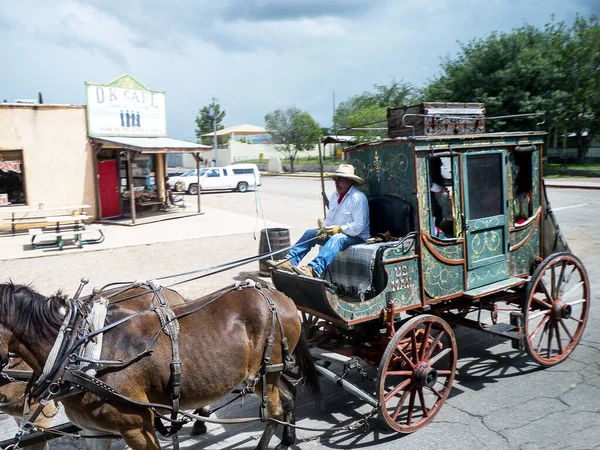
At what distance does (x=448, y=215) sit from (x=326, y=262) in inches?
60.1

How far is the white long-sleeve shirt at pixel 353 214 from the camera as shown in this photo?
5.41 meters

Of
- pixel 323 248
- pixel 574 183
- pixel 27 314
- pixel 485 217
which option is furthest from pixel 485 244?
pixel 574 183

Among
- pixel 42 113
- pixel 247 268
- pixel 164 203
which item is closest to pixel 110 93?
pixel 42 113

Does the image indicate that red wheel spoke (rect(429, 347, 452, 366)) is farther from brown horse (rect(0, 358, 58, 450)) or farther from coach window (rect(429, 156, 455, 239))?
brown horse (rect(0, 358, 58, 450))

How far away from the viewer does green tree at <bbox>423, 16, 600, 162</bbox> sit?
30016 millimetres

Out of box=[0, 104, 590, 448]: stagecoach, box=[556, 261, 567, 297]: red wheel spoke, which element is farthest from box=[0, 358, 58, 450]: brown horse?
box=[556, 261, 567, 297]: red wheel spoke

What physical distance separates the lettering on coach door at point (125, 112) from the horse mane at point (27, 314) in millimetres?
16891

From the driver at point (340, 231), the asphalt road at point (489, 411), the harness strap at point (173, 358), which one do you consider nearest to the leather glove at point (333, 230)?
the driver at point (340, 231)

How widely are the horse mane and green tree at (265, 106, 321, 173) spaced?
4646 cm

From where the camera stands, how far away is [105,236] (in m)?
16.4

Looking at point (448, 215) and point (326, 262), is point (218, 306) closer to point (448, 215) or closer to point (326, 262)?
point (326, 262)

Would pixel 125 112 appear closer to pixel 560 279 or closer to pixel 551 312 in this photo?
pixel 560 279

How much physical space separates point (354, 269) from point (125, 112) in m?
17.5

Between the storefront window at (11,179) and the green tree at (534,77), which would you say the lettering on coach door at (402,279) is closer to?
the storefront window at (11,179)
